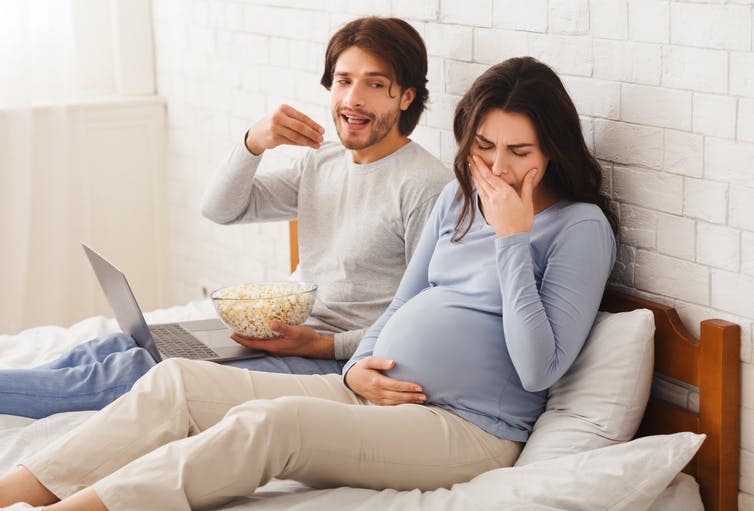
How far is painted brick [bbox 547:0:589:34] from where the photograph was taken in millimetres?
2041

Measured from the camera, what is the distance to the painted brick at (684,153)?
1.84 m

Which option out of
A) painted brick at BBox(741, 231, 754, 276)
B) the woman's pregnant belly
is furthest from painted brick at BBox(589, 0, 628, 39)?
the woman's pregnant belly

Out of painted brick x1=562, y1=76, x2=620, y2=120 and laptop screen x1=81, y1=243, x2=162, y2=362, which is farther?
laptop screen x1=81, y1=243, x2=162, y2=362

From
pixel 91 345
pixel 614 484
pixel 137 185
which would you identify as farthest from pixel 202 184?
pixel 614 484

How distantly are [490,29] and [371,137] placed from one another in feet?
1.10

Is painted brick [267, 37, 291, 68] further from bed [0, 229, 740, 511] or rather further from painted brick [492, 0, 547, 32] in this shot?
bed [0, 229, 740, 511]

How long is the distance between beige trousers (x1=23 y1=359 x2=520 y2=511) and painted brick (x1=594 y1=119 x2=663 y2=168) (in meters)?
0.55

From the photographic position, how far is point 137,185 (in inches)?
155

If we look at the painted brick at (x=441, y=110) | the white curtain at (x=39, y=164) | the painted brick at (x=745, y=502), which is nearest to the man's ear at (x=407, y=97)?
the painted brick at (x=441, y=110)

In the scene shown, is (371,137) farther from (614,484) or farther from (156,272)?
(156,272)

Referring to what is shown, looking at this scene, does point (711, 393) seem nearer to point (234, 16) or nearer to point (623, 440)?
point (623, 440)

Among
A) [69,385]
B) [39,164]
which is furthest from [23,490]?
[39,164]

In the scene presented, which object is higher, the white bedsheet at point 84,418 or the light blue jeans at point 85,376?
the light blue jeans at point 85,376

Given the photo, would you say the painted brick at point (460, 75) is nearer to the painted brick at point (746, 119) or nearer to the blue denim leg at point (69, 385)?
the painted brick at point (746, 119)
